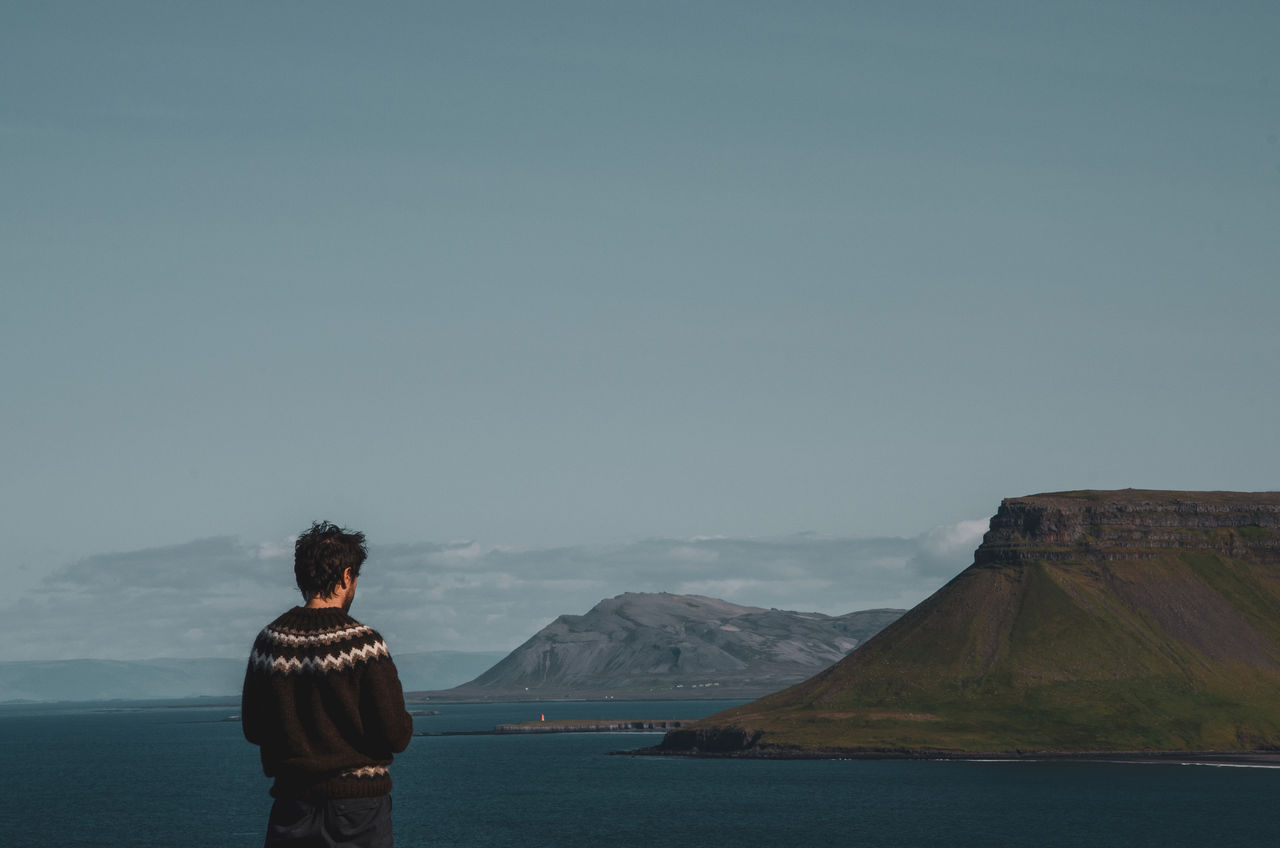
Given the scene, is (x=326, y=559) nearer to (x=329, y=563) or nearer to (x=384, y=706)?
(x=329, y=563)

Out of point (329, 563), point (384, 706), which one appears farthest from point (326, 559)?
point (384, 706)

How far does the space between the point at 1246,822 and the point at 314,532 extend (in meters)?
204

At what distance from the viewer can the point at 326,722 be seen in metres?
11.5

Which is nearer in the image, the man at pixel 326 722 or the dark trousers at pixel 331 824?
the man at pixel 326 722

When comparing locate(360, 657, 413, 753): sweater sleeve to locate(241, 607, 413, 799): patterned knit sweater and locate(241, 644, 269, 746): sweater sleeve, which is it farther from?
locate(241, 644, 269, 746): sweater sleeve

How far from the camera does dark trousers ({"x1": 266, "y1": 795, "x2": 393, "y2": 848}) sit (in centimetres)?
1153

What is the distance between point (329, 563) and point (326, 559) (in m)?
0.04

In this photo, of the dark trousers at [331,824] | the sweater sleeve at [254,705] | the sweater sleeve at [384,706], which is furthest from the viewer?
the sweater sleeve at [254,705]

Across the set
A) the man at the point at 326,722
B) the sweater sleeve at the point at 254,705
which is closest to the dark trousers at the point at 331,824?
the man at the point at 326,722

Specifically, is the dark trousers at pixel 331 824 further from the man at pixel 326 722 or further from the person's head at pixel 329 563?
the person's head at pixel 329 563

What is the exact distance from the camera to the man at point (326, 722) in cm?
1139

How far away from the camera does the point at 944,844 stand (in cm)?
17638

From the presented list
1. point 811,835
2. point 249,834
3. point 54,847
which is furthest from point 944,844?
point 54,847

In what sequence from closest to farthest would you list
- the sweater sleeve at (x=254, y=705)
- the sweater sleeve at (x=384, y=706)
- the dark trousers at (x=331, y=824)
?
the sweater sleeve at (x=384, y=706) → the dark trousers at (x=331, y=824) → the sweater sleeve at (x=254, y=705)
